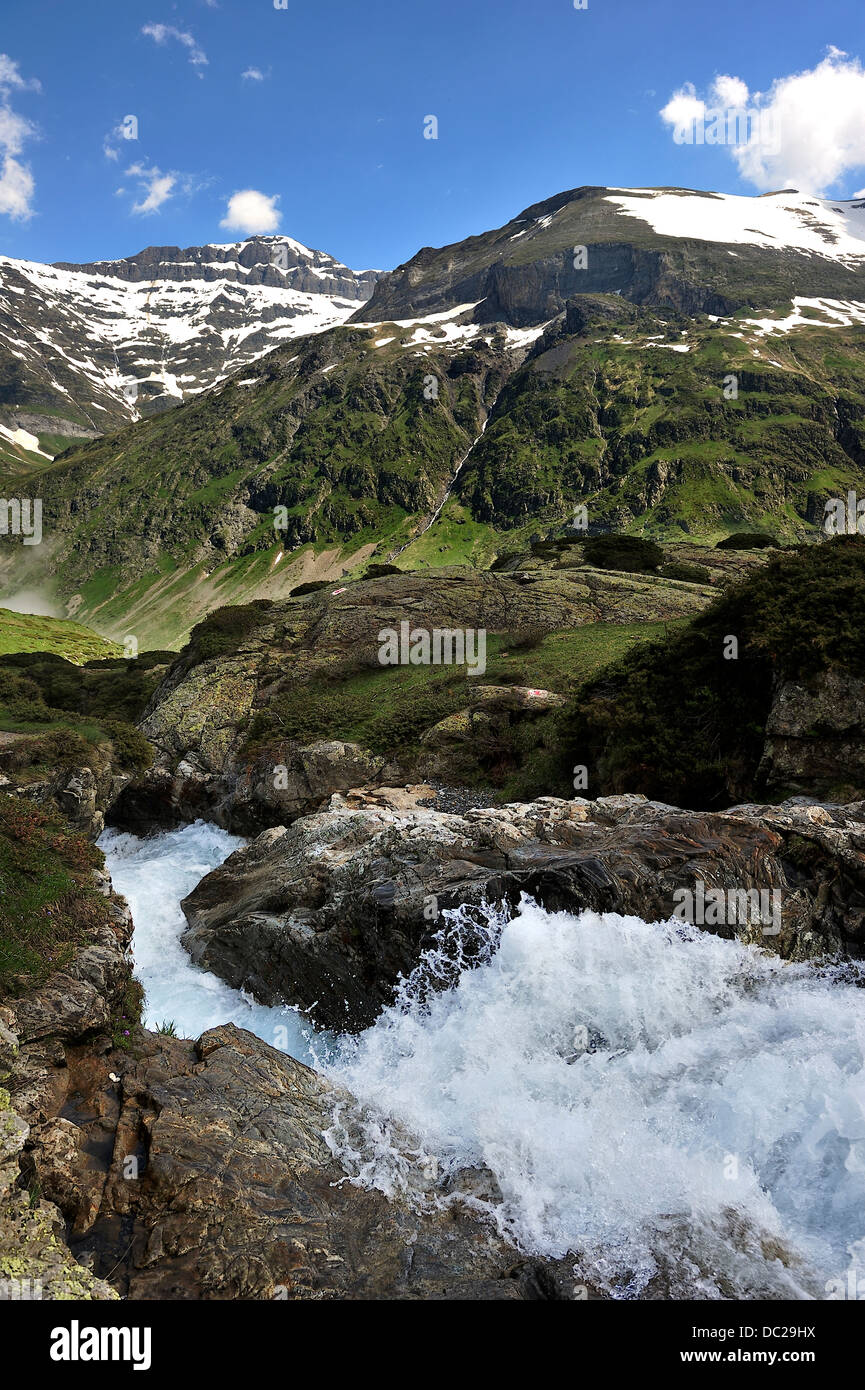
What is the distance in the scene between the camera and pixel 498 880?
592 inches

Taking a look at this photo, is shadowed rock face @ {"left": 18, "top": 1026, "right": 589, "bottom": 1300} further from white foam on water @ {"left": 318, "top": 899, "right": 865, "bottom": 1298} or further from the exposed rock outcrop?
the exposed rock outcrop

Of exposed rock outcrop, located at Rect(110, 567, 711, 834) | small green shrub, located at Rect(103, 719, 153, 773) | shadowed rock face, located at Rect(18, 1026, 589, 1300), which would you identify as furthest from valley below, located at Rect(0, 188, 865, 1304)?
exposed rock outcrop, located at Rect(110, 567, 711, 834)

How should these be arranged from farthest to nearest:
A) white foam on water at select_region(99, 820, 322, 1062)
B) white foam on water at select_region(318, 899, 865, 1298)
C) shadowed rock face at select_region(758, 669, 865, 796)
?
shadowed rock face at select_region(758, 669, 865, 796), white foam on water at select_region(99, 820, 322, 1062), white foam on water at select_region(318, 899, 865, 1298)

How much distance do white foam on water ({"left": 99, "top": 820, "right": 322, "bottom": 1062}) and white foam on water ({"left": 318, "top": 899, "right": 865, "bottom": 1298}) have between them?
8.39 ft

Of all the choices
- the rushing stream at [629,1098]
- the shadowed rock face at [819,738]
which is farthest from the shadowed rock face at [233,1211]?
the shadowed rock face at [819,738]

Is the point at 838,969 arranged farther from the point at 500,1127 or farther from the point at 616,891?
the point at 500,1127

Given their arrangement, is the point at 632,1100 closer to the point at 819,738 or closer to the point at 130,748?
the point at 819,738

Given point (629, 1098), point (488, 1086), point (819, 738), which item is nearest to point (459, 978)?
point (488, 1086)

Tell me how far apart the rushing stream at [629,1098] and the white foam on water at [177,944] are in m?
0.22

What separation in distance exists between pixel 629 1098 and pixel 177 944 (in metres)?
14.6

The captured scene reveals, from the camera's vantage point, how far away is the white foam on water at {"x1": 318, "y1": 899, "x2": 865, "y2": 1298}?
852cm
